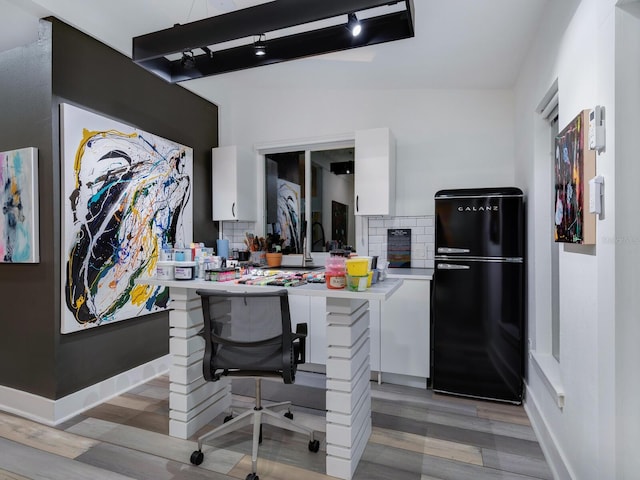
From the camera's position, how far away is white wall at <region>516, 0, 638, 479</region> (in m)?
1.30

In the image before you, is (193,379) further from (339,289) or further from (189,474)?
(339,289)

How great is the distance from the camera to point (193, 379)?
7.61ft

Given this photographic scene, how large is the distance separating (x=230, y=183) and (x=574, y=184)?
3172 mm

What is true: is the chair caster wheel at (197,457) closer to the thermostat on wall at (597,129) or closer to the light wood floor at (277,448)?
the light wood floor at (277,448)

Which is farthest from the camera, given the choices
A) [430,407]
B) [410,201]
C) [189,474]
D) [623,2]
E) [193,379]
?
[410,201]

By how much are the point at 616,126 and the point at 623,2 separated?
1.39ft

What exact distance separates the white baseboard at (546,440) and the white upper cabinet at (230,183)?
10.2 ft

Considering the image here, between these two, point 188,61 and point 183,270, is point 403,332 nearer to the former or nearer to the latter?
point 183,270

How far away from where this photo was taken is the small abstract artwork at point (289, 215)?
415cm

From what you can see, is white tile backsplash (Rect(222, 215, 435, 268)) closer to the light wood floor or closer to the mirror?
the mirror

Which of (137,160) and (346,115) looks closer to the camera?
(137,160)

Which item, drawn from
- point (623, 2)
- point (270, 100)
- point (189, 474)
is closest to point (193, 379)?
point (189, 474)

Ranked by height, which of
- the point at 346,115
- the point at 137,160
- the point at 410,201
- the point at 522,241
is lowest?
the point at 522,241

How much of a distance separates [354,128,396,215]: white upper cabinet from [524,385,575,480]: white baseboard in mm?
1847
